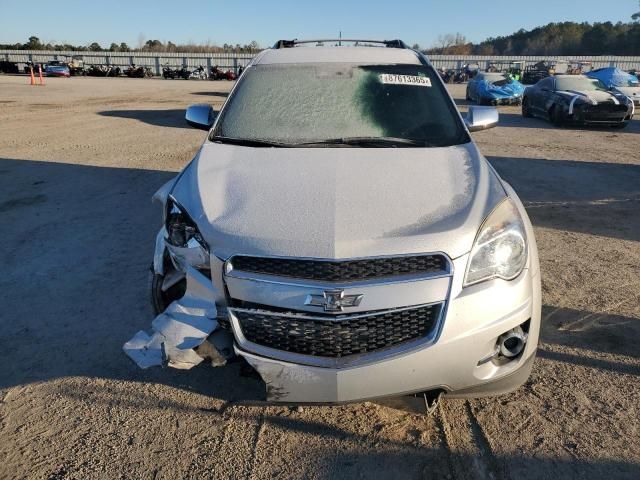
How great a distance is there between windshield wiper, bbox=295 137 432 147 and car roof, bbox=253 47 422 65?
3.21ft

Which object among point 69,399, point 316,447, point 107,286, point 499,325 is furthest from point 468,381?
point 107,286

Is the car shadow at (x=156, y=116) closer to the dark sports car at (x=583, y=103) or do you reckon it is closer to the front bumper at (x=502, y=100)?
the dark sports car at (x=583, y=103)

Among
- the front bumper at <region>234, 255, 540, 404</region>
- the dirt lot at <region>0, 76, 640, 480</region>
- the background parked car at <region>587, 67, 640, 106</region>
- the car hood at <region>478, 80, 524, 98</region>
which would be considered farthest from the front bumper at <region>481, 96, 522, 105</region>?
the front bumper at <region>234, 255, 540, 404</region>

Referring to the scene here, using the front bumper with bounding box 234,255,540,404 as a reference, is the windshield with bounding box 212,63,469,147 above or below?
above

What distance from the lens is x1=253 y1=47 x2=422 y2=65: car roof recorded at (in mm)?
4121

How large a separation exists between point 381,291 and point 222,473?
109cm

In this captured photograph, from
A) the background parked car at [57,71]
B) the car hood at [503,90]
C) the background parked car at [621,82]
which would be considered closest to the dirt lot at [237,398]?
the background parked car at [621,82]

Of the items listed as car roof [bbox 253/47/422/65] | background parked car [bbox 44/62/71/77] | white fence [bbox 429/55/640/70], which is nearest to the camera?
Answer: car roof [bbox 253/47/422/65]

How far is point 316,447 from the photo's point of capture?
8.20 feet

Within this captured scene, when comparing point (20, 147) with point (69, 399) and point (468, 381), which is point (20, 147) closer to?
point (69, 399)

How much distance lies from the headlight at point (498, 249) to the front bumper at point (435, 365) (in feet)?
0.15

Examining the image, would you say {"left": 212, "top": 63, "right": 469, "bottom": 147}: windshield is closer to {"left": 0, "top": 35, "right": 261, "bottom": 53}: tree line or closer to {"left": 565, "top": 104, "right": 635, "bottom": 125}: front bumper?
{"left": 565, "top": 104, "right": 635, "bottom": 125}: front bumper

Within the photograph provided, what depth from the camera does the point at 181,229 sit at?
2.59m

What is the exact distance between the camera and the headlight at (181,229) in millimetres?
2500
